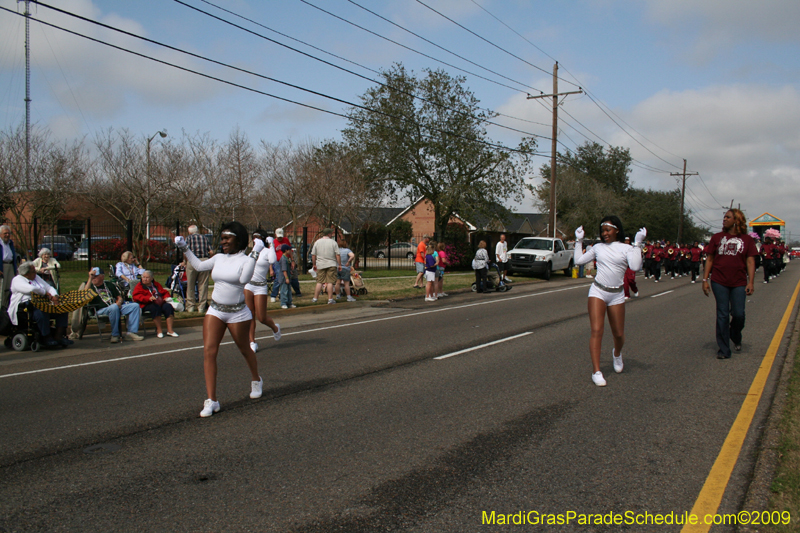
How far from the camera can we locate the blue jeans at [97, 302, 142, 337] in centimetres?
996

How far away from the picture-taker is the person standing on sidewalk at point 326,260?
14277mm

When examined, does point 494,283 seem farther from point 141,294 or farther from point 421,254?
point 141,294

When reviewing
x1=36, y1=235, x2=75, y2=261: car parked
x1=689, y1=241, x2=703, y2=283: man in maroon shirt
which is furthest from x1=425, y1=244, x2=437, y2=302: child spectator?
x1=36, y1=235, x2=75, y2=261: car parked

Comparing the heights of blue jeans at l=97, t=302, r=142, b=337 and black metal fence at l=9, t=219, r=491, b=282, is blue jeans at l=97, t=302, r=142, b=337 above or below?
below

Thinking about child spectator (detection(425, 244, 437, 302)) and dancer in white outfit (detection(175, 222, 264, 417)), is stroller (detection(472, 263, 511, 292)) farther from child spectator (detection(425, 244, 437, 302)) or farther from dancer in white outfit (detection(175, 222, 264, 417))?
dancer in white outfit (detection(175, 222, 264, 417))

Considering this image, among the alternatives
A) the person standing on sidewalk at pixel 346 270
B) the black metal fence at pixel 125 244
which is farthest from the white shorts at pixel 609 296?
the black metal fence at pixel 125 244

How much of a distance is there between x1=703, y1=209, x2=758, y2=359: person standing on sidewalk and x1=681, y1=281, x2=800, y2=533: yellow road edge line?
0.98 m

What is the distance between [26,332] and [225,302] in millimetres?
5494

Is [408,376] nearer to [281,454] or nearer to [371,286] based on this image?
[281,454]

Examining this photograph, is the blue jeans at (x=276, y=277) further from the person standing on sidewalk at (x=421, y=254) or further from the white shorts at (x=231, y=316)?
the white shorts at (x=231, y=316)

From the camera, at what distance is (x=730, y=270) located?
8180 millimetres

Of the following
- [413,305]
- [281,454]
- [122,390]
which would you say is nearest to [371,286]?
[413,305]

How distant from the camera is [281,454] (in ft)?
15.0

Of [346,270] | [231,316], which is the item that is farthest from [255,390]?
[346,270]
